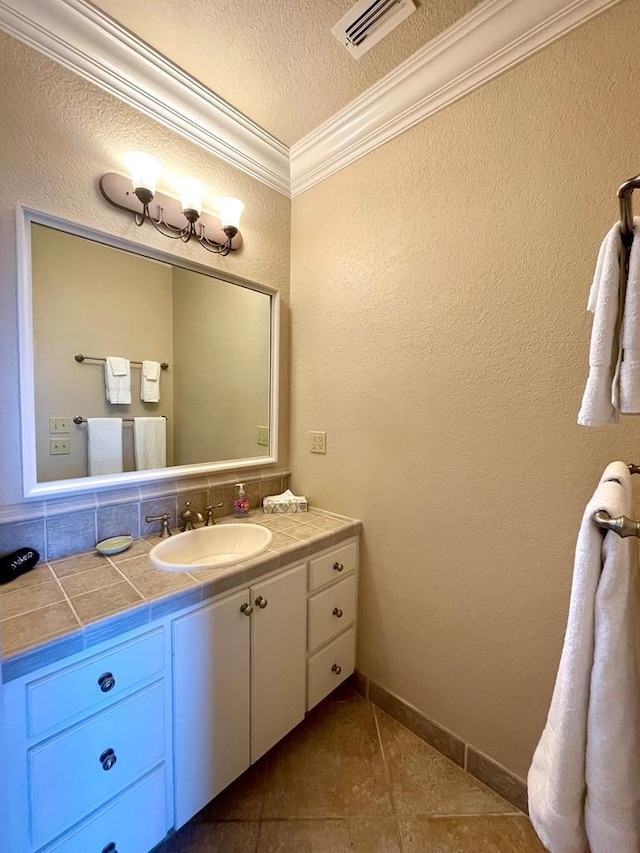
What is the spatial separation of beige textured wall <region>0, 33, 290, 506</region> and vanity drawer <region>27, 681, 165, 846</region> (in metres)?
0.69

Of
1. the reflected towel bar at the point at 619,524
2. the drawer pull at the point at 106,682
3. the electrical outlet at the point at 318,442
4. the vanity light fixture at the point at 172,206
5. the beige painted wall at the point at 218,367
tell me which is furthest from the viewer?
the electrical outlet at the point at 318,442

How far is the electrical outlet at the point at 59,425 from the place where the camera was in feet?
3.85

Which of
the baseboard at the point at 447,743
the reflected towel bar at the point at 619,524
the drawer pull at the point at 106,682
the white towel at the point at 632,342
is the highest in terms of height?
the white towel at the point at 632,342

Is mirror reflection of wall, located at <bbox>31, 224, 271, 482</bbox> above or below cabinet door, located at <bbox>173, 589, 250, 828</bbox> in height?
above

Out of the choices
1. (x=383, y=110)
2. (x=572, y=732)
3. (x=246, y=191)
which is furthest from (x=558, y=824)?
(x=246, y=191)

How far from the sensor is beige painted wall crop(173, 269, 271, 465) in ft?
5.07

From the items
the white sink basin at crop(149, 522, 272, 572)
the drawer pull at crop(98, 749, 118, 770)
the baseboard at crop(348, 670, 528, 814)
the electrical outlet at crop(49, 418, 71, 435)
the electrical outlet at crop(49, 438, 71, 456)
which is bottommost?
the baseboard at crop(348, 670, 528, 814)

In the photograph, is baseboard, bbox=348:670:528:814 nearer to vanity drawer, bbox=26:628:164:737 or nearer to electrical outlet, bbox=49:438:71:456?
vanity drawer, bbox=26:628:164:737

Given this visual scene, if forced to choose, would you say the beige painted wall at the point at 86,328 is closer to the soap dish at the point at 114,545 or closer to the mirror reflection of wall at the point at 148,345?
the mirror reflection of wall at the point at 148,345

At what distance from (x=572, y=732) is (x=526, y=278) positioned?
1.13 meters

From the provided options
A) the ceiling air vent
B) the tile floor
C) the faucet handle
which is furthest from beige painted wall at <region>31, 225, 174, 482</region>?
the tile floor

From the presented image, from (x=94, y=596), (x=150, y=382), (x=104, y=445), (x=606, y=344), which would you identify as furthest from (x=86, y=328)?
(x=606, y=344)

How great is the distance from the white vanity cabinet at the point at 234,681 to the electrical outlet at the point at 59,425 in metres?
0.77

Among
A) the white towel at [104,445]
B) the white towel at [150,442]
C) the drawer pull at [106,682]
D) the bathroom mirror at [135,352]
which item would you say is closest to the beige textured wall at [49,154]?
the bathroom mirror at [135,352]
